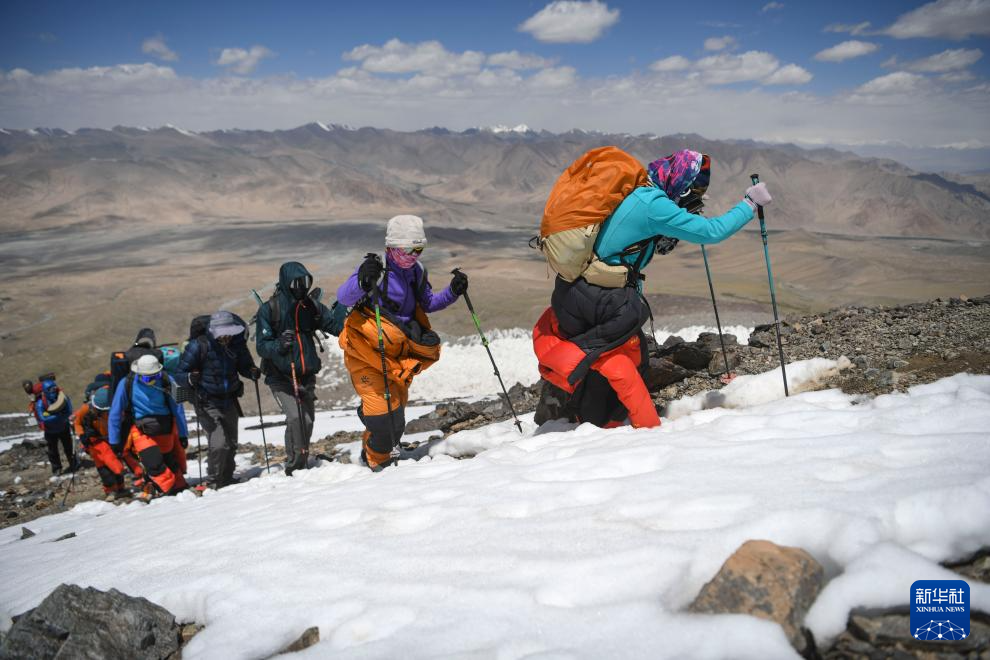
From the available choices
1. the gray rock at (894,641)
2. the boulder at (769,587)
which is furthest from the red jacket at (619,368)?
the gray rock at (894,641)

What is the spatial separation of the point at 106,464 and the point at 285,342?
483 cm

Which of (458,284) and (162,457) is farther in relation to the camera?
(162,457)

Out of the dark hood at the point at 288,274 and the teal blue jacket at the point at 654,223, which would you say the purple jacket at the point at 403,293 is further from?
the teal blue jacket at the point at 654,223

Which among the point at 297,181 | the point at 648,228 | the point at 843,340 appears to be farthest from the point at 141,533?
the point at 297,181

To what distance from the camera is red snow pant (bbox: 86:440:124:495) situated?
967cm

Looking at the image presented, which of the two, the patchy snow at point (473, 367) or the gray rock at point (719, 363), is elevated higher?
the gray rock at point (719, 363)

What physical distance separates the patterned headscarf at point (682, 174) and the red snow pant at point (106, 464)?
9460 mm

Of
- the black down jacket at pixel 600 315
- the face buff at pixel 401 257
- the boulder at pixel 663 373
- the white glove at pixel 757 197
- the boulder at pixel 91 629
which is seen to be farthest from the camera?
the boulder at pixel 663 373

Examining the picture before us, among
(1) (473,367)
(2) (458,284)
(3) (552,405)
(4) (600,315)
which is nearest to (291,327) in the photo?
(2) (458,284)

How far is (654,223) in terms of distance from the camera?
4727mm

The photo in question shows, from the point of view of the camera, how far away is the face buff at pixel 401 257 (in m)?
6.08

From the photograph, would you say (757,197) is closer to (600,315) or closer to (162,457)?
(600,315)

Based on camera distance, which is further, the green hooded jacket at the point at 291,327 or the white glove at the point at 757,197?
the green hooded jacket at the point at 291,327

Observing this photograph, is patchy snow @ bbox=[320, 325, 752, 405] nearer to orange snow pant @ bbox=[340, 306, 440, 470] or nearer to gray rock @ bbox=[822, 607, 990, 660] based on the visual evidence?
orange snow pant @ bbox=[340, 306, 440, 470]
